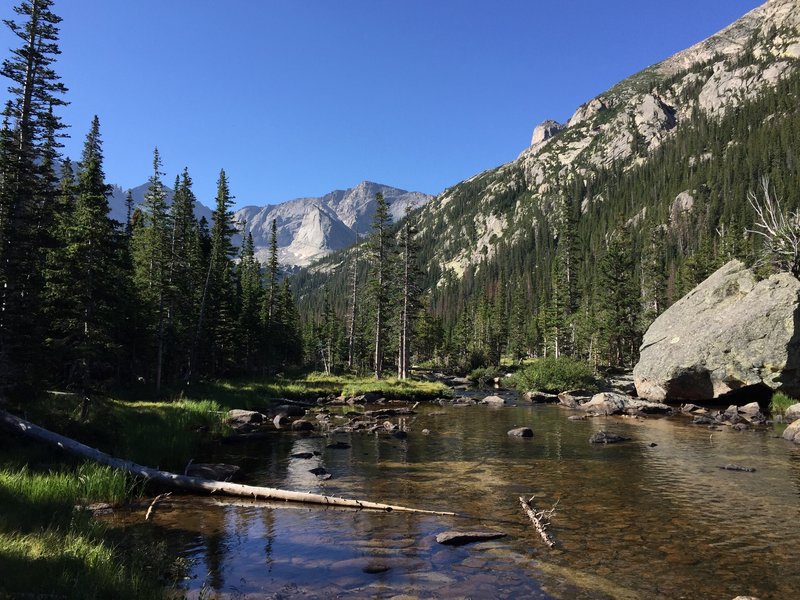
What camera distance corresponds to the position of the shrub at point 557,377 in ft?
153

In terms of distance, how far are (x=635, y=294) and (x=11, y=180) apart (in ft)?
223

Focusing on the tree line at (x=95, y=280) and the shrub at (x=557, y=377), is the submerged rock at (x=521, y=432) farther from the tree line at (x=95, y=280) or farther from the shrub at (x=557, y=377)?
the shrub at (x=557, y=377)

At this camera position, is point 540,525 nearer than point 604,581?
No

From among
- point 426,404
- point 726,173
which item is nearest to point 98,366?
point 426,404

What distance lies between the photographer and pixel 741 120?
185375 mm

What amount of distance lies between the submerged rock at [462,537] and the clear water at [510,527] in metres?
0.22

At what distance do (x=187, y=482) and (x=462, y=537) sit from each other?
7.58 m

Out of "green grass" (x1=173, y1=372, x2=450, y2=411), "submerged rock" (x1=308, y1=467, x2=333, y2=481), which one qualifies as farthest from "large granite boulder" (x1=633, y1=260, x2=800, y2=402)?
"submerged rock" (x1=308, y1=467, x2=333, y2=481)

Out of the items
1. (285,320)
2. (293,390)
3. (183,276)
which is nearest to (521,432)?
(293,390)

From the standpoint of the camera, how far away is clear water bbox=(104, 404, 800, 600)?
8.42m

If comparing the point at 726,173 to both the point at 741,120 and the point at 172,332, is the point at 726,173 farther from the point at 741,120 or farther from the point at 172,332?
the point at 172,332

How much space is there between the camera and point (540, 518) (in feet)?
37.4

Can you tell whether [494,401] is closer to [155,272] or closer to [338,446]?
[338,446]

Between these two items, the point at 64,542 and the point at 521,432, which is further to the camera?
the point at 521,432
